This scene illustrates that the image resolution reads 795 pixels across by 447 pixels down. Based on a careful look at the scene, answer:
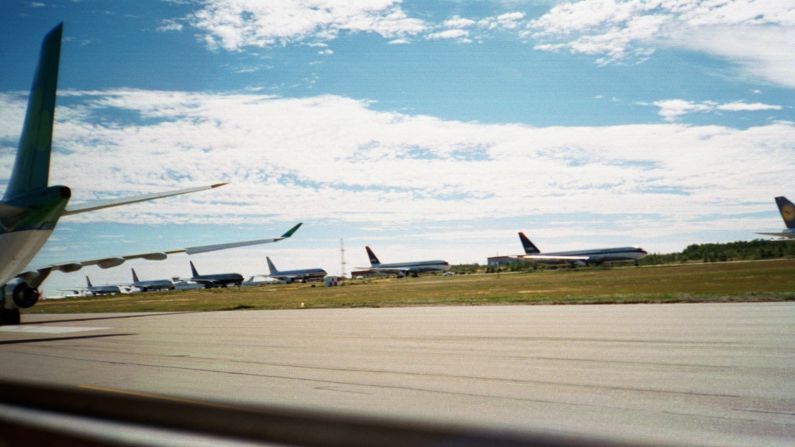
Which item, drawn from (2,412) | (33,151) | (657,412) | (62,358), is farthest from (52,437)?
(33,151)

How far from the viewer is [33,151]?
19844 mm

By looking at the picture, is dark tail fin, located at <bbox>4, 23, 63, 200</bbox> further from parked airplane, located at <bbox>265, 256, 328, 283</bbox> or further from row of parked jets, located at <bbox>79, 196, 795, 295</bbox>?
parked airplane, located at <bbox>265, 256, 328, 283</bbox>

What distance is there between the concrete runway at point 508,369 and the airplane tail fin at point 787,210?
65446 mm

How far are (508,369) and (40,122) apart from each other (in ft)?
53.1

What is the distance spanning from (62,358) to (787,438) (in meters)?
15.8

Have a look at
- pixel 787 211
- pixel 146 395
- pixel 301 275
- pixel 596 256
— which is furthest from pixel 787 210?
pixel 301 275

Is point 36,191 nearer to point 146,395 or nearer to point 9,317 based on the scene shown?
point 146,395

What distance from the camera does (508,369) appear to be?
37.9 feet

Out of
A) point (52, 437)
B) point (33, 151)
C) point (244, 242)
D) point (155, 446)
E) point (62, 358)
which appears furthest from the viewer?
point (244, 242)

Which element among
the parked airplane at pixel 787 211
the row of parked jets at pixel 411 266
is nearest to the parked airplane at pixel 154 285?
the row of parked jets at pixel 411 266

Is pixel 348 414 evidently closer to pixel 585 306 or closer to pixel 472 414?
pixel 472 414

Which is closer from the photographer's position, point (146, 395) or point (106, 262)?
point (146, 395)

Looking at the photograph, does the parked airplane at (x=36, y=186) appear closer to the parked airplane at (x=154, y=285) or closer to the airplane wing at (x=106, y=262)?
the airplane wing at (x=106, y=262)

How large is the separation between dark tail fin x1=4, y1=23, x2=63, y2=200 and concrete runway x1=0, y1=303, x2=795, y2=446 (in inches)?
204
